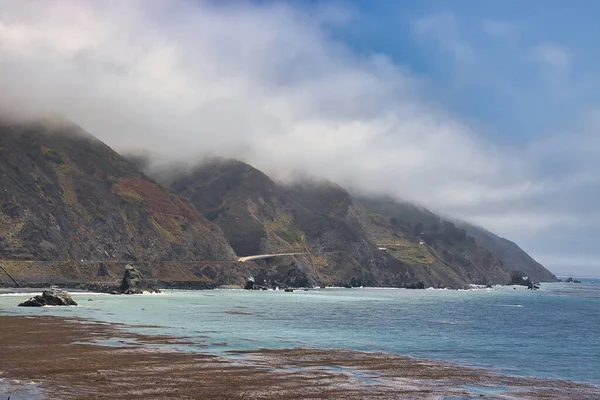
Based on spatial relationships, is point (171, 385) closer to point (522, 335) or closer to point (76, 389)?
point (76, 389)

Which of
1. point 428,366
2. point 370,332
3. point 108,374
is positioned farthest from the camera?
point 370,332

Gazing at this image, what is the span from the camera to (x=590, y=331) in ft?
378

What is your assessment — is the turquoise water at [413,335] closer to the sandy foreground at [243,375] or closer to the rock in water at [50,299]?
the sandy foreground at [243,375]

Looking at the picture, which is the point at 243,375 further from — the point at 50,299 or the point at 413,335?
the point at 50,299

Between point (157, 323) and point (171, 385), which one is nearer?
point (171, 385)

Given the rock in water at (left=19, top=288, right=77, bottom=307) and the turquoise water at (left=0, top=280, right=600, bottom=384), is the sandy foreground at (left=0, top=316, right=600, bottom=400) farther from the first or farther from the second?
the rock in water at (left=19, top=288, right=77, bottom=307)

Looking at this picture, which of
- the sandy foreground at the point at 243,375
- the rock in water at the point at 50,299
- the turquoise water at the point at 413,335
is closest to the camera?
the sandy foreground at the point at 243,375

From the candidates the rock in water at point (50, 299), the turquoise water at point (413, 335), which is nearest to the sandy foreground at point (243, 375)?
A: the turquoise water at point (413, 335)

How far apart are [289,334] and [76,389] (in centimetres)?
4852

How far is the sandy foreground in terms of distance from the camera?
44.3 m

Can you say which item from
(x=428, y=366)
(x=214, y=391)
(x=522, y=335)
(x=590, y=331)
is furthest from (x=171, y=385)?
(x=590, y=331)

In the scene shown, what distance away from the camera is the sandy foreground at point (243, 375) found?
44.3 m

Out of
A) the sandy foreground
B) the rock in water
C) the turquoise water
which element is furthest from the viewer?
the rock in water

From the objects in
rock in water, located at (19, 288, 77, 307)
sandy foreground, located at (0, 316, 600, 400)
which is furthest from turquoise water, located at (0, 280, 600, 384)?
rock in water, located at (19, 288, 77, 307)
